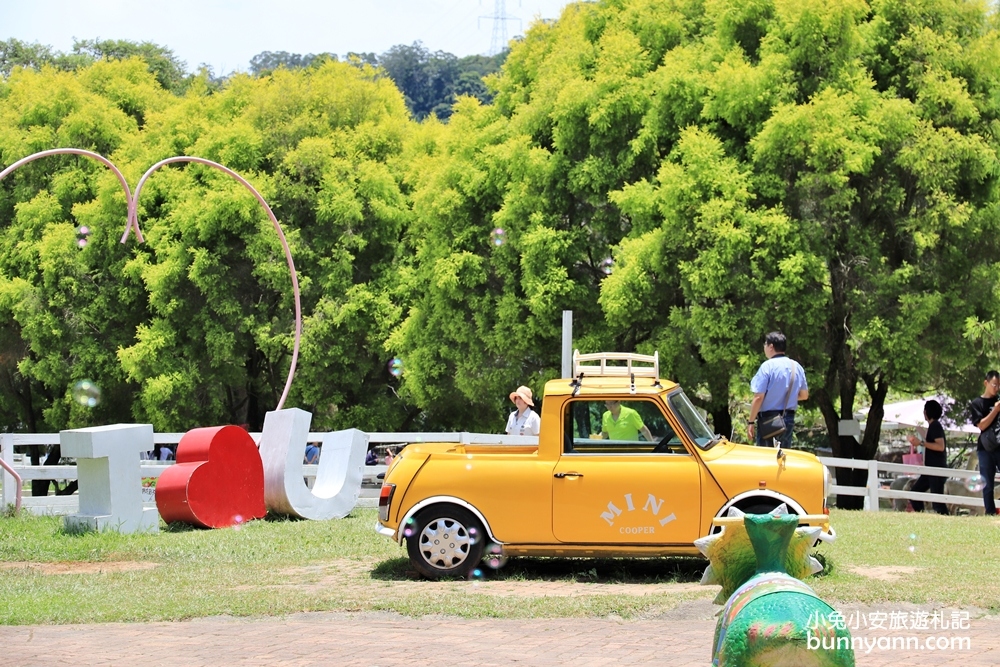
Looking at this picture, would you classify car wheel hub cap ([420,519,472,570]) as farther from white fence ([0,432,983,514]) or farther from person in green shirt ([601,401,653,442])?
white fence ([0,432,983,514])

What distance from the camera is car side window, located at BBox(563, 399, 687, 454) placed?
9.75 m

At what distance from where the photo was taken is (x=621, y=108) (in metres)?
23.2

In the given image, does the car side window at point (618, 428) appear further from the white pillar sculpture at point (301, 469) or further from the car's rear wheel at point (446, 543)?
the white pillar sculpture at point (301, 469)

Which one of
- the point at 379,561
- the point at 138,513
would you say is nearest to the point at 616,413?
the point at 379,561

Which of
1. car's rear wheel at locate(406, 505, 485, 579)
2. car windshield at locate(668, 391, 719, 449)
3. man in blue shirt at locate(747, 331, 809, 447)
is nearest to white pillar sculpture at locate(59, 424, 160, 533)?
car's rear wheel at locate(406, 505, 485, 579)

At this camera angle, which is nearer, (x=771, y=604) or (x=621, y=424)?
(x=771, y=604)

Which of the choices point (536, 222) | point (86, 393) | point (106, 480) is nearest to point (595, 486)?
point (106, 480)

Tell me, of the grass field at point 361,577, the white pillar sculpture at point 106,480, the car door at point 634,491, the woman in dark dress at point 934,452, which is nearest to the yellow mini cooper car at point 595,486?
the car door at point 634,491

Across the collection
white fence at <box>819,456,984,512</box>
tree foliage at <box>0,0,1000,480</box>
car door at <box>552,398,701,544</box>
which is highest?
tree foliage at <box>0,0,1000,480</box>

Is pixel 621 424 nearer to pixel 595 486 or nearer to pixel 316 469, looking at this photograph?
pixel 595 486

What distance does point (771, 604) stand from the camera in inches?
132

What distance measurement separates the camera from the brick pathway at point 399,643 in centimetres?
689

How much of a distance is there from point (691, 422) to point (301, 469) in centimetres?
629

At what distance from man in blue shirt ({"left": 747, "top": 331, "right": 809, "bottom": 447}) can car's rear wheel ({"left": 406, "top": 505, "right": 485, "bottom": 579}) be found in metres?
3.14
